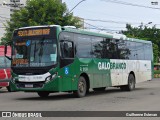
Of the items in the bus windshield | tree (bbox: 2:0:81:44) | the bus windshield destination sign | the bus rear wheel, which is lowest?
the bus rear wheel

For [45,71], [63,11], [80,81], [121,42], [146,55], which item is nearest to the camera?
[45,71]

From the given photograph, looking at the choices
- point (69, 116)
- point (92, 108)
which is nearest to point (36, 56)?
point (92, 108)

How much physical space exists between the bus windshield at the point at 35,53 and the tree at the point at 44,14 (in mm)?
21022

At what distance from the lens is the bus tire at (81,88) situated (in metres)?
18.4

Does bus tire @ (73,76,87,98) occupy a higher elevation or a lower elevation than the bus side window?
lower

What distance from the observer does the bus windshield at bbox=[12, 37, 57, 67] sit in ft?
56.1

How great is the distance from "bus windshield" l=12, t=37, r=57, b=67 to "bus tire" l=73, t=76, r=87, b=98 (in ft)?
6.62

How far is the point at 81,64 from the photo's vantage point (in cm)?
1861

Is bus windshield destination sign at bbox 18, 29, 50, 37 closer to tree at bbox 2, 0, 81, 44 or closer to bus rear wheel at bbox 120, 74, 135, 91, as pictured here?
bus rear wheel at bbox 120, 74, 135, 91

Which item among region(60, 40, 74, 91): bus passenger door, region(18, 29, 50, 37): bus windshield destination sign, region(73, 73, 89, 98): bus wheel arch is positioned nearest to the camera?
region(60, 40, 74, 91): bus passenger door

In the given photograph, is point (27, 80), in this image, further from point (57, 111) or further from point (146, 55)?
point (146, 55)

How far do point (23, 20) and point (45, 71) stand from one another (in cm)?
2416

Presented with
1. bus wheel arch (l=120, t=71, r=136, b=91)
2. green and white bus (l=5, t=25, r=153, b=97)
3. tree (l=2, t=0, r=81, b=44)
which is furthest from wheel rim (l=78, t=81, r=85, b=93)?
tree (l=2, t=0, r=81, b=44)

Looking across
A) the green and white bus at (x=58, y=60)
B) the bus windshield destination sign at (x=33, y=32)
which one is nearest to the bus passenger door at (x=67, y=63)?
the green and white bus at (x=58, y=60)
